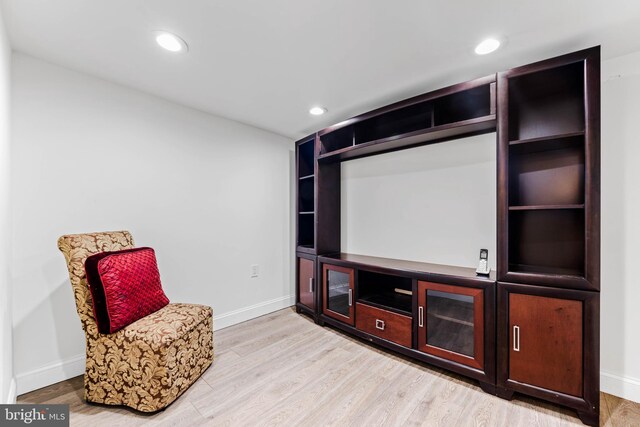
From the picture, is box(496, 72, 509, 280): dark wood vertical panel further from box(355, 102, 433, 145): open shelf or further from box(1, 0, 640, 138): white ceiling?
box(355, 102, 433, 145): open shelf

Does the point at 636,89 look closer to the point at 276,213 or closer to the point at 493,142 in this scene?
the point at 493,142

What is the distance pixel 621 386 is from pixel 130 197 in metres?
3.85

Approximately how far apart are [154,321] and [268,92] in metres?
1.99

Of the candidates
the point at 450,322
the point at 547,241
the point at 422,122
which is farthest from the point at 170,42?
the point at 547,241

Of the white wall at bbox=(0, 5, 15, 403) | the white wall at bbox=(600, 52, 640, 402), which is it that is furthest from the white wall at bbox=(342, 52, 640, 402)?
the white wall at bbox=(0, 5, 15, 403)

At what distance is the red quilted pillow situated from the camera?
5.20ft

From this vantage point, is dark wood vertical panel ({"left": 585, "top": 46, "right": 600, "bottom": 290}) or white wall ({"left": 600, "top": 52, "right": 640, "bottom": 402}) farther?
white wall ({"left": 600, "top": 52, "right": 640, "bottom": 402})

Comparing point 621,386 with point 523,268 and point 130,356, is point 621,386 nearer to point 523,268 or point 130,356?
point 523,268

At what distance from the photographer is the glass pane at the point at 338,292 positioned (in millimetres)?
2629

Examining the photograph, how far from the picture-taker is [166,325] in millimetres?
1726

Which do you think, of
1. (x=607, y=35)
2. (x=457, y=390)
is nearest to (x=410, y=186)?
(x=607, y=35)

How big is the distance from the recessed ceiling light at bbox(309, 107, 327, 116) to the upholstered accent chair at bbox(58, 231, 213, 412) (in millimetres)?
2152

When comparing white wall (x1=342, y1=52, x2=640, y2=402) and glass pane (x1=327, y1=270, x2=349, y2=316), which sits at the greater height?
white wall (x1=342, y1=52, x2=640, y2=402)

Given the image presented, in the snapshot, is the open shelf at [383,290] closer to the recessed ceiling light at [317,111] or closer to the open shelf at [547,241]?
the open shelf at [547,241]
